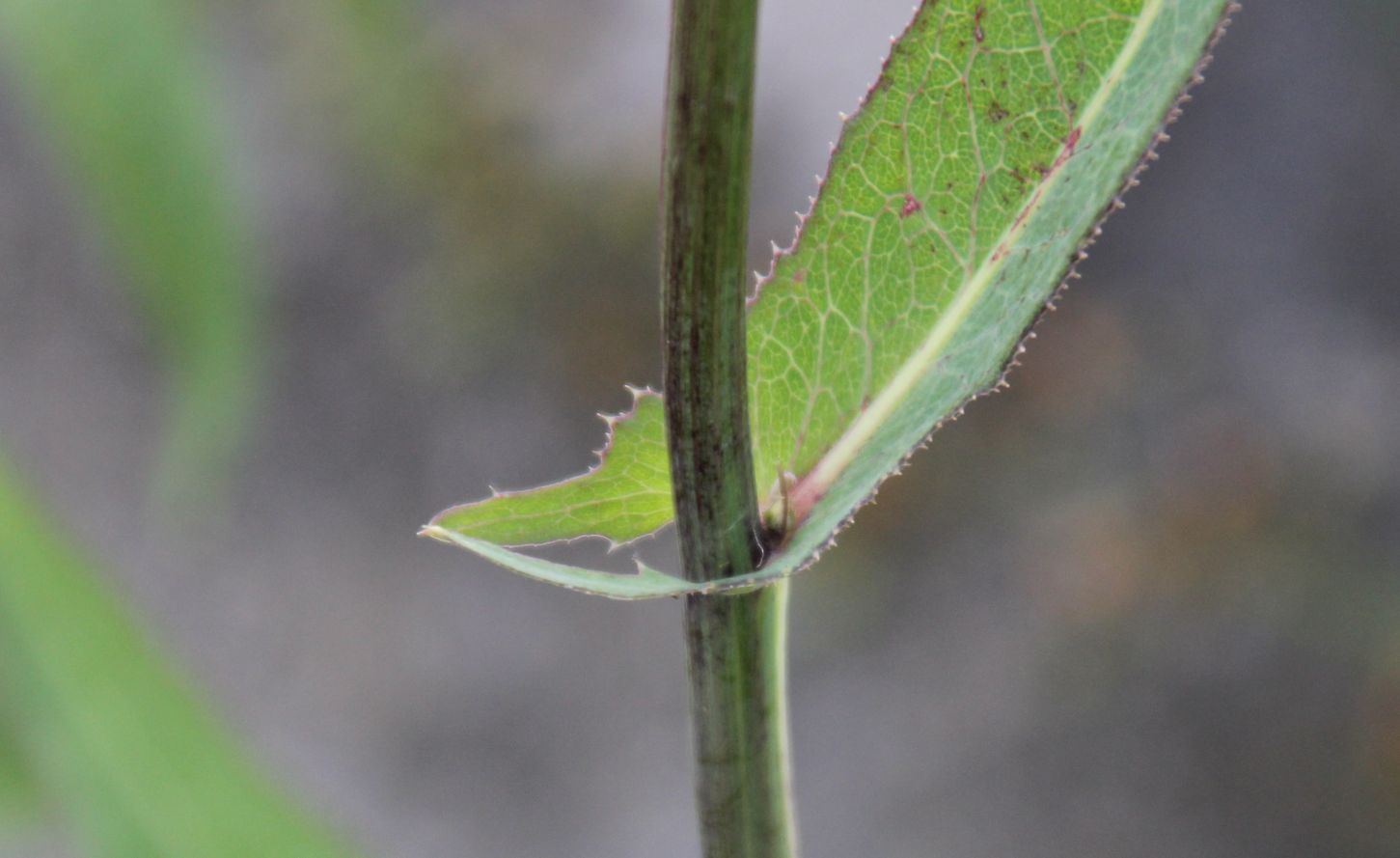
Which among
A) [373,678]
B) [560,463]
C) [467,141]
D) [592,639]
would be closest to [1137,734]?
[592,639]

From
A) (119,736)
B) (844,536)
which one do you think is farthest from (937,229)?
(844,536)

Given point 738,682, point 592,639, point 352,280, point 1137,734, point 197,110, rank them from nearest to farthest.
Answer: point 738,682, point 197,110, point 1137,734, point 592,639, point 352,280

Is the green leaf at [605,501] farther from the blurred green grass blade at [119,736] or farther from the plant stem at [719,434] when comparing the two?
the blurred green grass blade at [119,736]

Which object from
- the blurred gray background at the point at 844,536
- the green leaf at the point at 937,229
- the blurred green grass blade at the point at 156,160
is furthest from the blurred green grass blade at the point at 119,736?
the blurred gray background at the point at 844,536

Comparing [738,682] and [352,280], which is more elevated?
[352,280]

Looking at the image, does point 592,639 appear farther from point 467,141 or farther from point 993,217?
point 993,217

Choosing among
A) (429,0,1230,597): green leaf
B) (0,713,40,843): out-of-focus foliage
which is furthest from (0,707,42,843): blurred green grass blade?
(429,0,1230,597): green leaf
